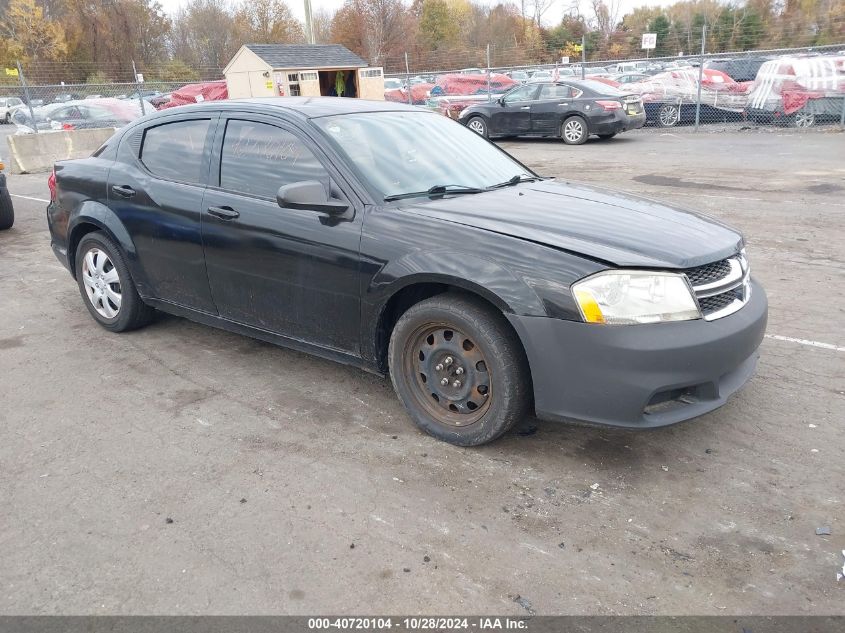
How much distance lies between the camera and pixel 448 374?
3.49m

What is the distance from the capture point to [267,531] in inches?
115

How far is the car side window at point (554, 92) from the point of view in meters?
17.0

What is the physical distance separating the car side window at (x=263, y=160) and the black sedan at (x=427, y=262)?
0.01m

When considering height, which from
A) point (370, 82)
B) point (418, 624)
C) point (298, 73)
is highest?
point (298, 73)

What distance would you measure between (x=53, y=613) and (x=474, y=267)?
214 centimetres

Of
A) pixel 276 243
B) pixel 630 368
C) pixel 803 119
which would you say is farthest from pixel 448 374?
pixel 803 119

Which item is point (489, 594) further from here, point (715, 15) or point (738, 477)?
point (715, 15)

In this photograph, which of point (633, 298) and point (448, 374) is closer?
point (633, 298)

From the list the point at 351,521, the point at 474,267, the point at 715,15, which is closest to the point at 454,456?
the point at 351,521

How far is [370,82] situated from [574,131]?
402 inches

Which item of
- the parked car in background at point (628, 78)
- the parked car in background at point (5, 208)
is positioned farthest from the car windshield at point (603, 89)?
the parked car in background at point (5, 208)

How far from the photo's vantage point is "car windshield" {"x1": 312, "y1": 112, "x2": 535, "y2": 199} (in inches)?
153

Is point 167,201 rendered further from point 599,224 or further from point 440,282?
point 599,224

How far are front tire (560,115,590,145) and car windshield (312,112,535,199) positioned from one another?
12979 millimetres
